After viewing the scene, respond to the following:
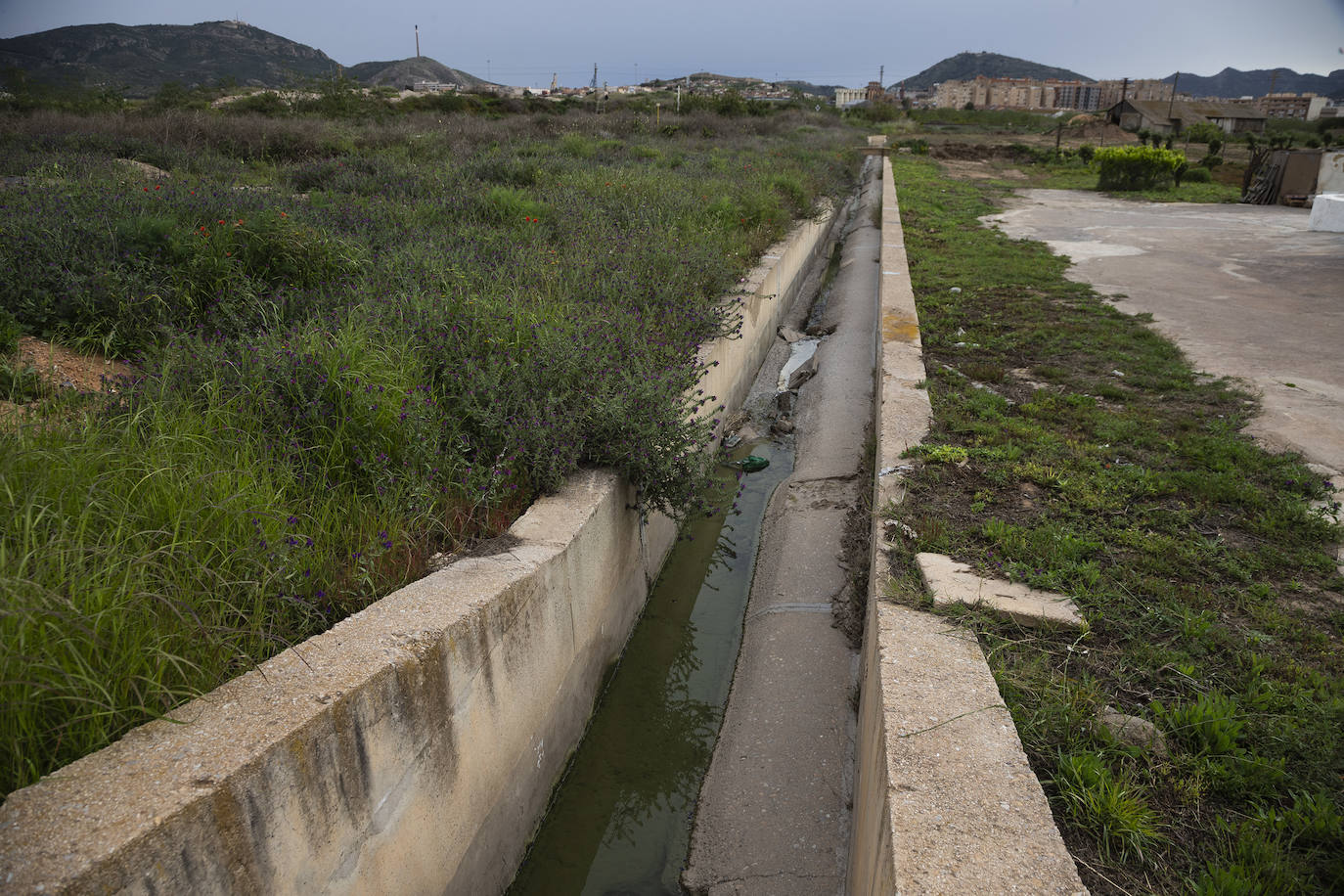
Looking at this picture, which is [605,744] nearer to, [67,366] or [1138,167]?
[67,366]

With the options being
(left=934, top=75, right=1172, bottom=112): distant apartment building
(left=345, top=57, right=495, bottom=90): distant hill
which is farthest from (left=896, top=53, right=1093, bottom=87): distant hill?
(left=345, top=57, right=495, bottom=90): distant hill

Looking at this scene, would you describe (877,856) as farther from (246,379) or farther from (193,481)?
(246,379)

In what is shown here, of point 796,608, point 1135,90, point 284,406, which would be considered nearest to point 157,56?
point 284,406

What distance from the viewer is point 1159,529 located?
3719 mm

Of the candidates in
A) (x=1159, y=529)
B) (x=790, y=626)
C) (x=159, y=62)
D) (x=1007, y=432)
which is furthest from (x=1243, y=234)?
(x=159, y=62)

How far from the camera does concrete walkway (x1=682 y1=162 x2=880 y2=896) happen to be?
313cm

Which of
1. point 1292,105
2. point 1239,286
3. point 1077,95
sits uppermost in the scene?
point 1077,95

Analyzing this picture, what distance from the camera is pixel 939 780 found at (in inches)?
89.6

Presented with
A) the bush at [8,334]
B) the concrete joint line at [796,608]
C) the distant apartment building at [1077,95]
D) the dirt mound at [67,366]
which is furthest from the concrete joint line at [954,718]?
the distant apartment building at [1077,95]

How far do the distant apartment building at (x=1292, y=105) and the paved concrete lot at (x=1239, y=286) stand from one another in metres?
71.0

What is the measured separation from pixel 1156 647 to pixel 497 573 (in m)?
2.51

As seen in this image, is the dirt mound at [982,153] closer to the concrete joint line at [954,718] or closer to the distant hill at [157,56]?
the distant hill at [157,56]

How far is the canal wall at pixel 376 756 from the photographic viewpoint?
1.72 m

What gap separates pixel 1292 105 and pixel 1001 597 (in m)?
98.2
